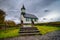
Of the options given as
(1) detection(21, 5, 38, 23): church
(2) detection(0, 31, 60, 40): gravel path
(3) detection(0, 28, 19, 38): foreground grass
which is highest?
(1) detection(21, 5, 38, 23): church

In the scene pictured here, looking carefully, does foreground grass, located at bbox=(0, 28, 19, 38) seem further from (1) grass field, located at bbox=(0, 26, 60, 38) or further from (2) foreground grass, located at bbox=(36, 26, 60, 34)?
(2) foreground grass, located at bbox=(36, 26, 60, 34)

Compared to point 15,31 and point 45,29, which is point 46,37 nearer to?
point 45,29

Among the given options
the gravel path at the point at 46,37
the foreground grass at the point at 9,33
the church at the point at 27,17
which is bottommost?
the gravel path at the point at 46,37

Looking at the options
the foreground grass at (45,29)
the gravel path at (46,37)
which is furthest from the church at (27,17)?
the gravel path at (46,37)

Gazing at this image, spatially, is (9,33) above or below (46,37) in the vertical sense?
above

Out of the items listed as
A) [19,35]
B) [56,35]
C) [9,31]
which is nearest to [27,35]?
[19,35]

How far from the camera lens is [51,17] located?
3.22 m

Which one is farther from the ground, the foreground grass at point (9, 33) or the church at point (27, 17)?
the church at point (27, 17)

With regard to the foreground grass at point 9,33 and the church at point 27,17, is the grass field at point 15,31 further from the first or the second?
the church at point 27,17

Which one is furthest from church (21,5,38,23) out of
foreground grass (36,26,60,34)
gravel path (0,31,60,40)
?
gravel path (0,31,60,40)

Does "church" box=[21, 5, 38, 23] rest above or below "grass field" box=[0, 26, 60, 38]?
above

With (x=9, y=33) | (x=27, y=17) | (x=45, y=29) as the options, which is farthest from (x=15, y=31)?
(x=45, y=29)

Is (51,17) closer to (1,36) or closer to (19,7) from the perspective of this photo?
(19,7)

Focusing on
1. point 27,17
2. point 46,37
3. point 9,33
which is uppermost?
point 27,17
